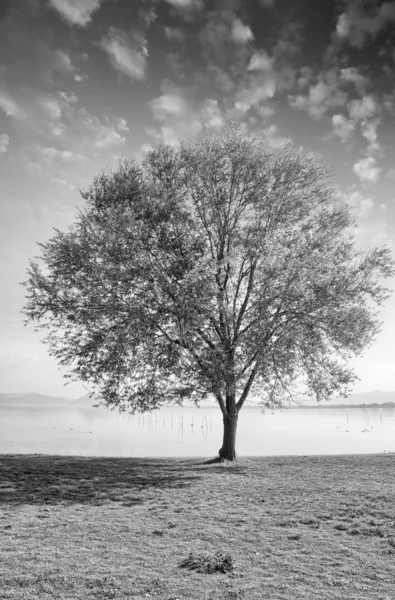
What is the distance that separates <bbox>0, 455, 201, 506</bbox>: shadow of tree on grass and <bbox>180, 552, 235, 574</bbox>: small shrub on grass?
234 inches

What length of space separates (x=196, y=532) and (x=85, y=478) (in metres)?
9.02

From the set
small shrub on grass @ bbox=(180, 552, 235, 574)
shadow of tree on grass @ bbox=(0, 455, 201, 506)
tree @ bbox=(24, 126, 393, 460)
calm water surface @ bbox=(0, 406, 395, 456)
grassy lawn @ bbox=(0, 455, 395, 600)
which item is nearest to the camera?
grassy lawn @ bbox=(0, 455, 395, 600)

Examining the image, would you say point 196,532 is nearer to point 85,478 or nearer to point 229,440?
point 85,478

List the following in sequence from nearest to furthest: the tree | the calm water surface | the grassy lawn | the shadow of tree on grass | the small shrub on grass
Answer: the grassy lawn → the small shrub on grass → the shadow of tree on grass → the tree → the calm water surface

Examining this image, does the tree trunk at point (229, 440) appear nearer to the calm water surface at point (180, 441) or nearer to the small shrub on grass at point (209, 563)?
the calm water surface at point (180, 441)

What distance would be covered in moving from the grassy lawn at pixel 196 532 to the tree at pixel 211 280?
199 inches

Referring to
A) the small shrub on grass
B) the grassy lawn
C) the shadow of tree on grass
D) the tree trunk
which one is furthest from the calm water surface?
the small shrub on grass

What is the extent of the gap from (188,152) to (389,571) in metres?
22.4

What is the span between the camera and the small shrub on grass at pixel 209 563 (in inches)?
360

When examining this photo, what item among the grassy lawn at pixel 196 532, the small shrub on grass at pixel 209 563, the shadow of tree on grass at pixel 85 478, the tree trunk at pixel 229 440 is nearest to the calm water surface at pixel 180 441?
the tree trunk at pixel 229 440

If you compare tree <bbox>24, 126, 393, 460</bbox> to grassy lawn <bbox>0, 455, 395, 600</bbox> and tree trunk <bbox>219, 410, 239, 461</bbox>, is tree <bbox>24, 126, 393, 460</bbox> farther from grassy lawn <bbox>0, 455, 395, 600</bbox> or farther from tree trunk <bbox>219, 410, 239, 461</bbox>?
grassy lawn <bbox>0, 455, 395, 600</bbox>

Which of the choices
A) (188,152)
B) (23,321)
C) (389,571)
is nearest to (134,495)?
(389,571)

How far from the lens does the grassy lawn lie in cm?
834

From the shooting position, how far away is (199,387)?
22875 millimetres
